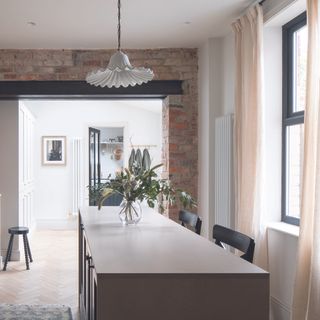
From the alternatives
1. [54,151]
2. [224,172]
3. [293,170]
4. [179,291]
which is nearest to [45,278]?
[224,172]

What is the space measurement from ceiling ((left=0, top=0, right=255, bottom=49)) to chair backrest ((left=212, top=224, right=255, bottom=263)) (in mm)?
2155

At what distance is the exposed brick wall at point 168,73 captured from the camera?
5.50 meters

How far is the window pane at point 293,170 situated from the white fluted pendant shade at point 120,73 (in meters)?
1.38

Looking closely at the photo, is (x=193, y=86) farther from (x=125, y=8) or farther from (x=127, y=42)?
(x=125, y=8)

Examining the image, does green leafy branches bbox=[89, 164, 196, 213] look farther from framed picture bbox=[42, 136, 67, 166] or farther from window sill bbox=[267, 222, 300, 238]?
framed picture bbox=[42, 136, 67, 166]

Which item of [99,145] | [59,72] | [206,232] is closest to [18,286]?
[206,232]

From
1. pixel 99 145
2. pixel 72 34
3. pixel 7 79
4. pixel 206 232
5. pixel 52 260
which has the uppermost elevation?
pixel 72 34

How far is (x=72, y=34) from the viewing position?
4.90m

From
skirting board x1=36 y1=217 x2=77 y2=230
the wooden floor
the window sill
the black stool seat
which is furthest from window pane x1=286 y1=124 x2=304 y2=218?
skirting board x1=36 y1=217 x2=77 y2=230

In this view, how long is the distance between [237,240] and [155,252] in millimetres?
582

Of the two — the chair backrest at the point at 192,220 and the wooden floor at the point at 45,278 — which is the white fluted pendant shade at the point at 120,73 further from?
the wooden floor at the point at 45,278

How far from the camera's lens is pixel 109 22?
4480 millimetres

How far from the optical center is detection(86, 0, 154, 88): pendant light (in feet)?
10.2

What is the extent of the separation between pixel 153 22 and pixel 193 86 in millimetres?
1263
